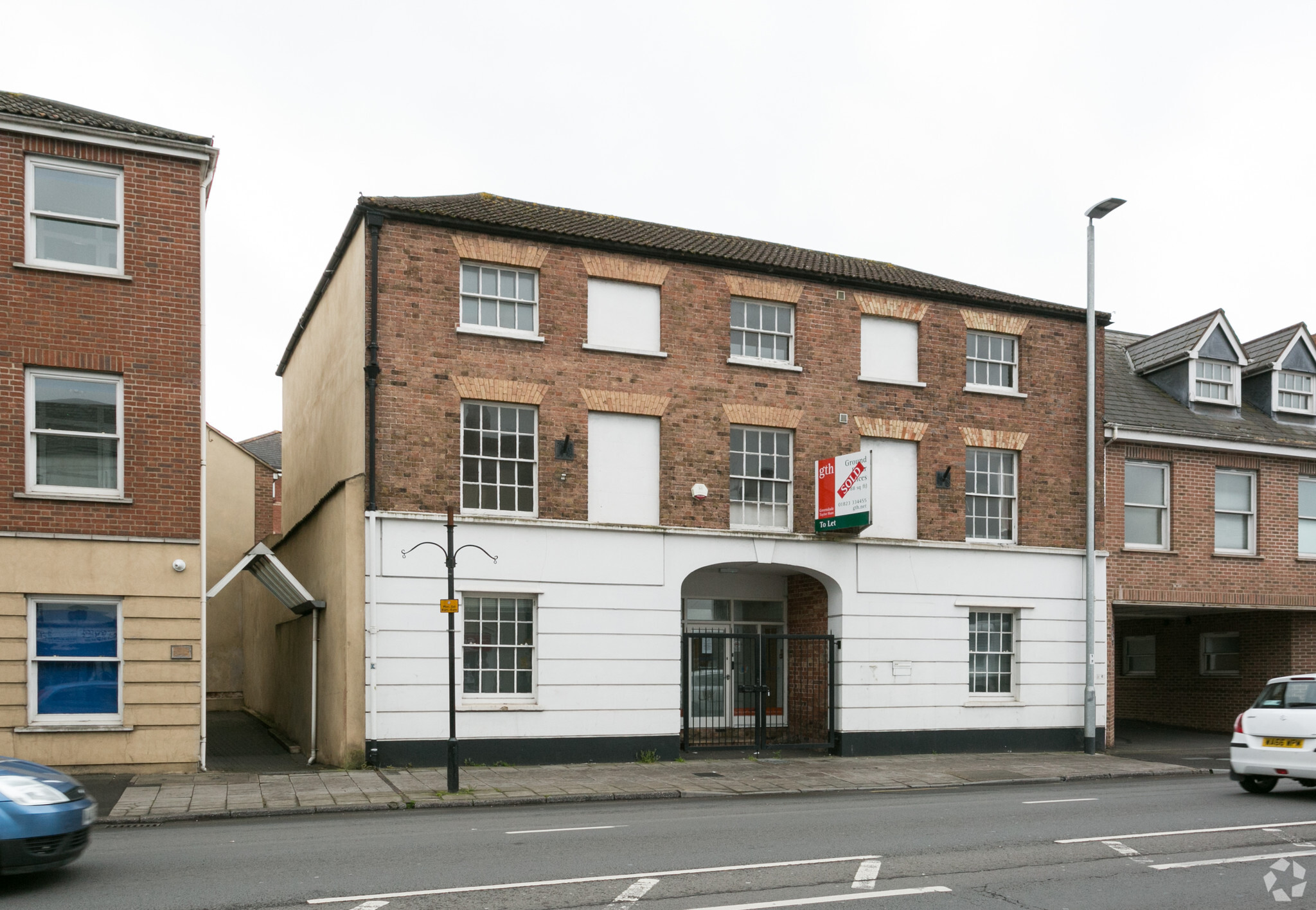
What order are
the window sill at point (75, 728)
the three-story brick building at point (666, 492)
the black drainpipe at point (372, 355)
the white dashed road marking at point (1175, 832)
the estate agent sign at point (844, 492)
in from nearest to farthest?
the white dashed road marking at point (1175, 832)
the window sill at point (75, 728)
the black drainpipe at point (372, 355)
the three-story brick building at point (666, 492)
the estate agent sign at point (844, 492)

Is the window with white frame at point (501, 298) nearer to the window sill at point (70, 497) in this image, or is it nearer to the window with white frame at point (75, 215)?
the window with white frame at point (75, 215)

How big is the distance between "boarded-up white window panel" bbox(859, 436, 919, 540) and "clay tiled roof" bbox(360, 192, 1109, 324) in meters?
3.01

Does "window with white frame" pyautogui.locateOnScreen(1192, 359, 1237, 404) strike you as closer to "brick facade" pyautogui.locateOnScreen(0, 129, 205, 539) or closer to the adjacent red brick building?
the adjacent red brick building

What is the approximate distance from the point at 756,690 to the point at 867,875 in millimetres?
11825

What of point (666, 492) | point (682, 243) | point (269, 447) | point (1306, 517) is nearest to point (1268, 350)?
point (1306, 517)

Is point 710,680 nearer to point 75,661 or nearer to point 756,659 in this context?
point 756,659

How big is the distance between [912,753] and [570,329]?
983cm

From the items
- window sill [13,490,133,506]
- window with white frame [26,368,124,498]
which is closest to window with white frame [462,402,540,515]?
window sill [13,490,133,506]

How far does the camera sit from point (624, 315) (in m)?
20.5

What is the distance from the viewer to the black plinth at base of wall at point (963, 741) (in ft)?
70.3

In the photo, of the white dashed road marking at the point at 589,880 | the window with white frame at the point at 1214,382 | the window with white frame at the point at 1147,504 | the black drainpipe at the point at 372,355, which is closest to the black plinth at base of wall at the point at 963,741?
the window with white frame at the point at 1147,504

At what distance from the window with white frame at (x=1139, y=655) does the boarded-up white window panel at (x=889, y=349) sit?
12.1 metres

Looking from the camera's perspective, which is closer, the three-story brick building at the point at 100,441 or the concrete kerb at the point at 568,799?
the concrete kerb at the point at 568,799

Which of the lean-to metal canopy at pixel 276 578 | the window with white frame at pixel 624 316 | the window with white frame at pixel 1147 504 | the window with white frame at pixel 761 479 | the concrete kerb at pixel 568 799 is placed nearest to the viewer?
the concrete kerb at pixel 568 799
